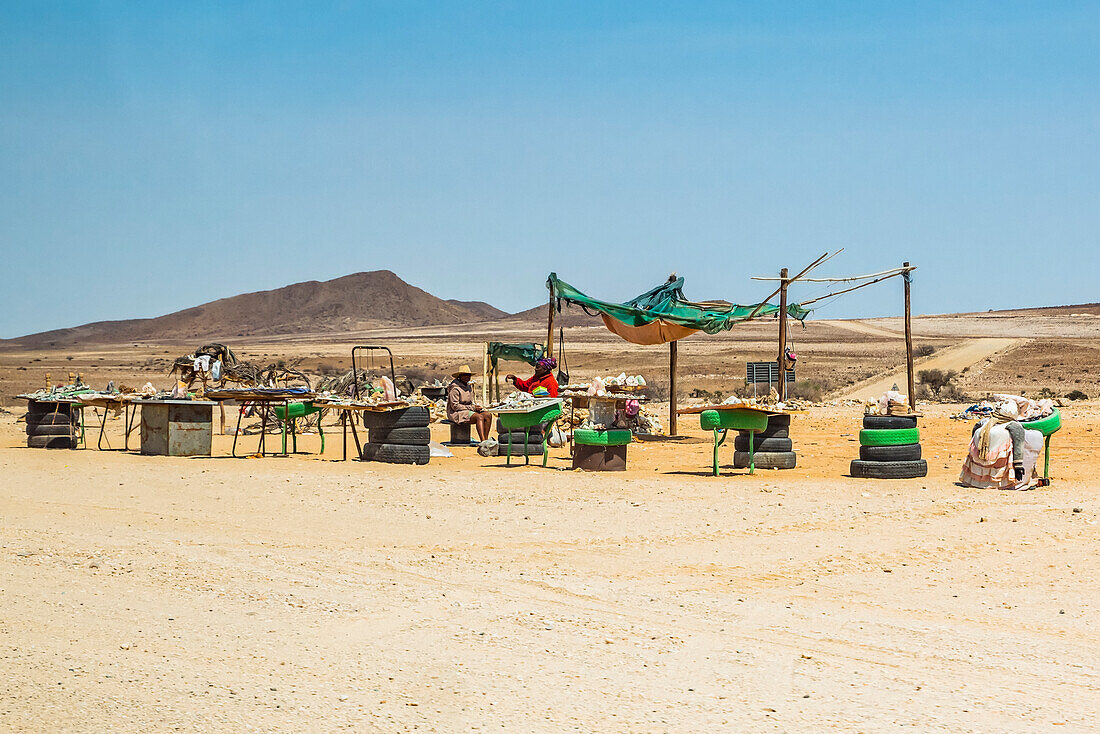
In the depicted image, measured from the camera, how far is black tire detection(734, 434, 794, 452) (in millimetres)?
15984

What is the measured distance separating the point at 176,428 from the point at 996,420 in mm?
11522

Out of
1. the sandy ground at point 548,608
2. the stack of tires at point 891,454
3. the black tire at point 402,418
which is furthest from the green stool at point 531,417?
the stack of tires at point 891,454

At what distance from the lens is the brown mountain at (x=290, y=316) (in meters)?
176

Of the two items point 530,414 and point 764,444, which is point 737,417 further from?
point 530,414

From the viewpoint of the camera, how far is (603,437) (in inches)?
615

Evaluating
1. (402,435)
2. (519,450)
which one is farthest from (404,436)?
(519,450)

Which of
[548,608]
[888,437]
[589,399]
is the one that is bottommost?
[548,608]

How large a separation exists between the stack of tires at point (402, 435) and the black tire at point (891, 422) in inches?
237

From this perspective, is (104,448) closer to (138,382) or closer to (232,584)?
(232,584)

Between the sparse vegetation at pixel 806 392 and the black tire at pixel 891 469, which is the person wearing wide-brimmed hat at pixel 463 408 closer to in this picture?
the black tire at pixel 891 469

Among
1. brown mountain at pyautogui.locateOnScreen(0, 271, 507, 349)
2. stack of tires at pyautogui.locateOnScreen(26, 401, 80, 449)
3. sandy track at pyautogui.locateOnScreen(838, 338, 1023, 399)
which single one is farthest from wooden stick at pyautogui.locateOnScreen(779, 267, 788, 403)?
brown mountain at pyautogui.locateOnScreen(0, 271, 507, 349)

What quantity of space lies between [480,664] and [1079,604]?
4.12m

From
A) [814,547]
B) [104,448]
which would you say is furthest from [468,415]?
[814,547]

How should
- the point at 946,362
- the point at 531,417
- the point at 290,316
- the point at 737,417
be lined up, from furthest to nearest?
the point at 290,316
the point at 946,362
the point at 531,417
the point at 737,417
